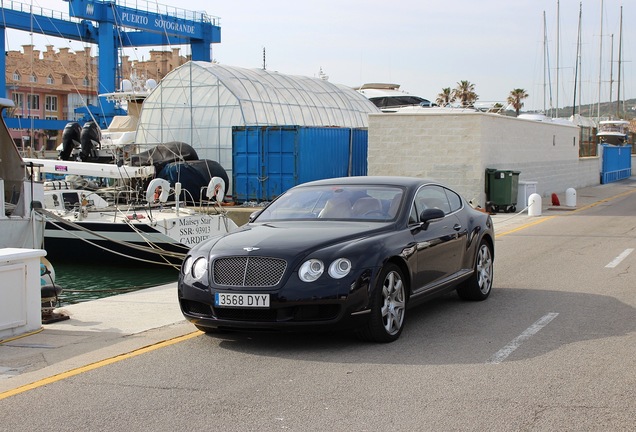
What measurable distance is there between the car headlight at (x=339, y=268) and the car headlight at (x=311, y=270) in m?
0.08

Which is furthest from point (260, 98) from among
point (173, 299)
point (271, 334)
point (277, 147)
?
point (271, 334)

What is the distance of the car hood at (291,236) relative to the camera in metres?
7.42

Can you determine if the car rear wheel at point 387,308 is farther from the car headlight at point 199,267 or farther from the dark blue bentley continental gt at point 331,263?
the car headlight at point 199,267

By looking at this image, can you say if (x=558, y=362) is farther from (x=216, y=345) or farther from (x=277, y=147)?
(x=277, y=147)

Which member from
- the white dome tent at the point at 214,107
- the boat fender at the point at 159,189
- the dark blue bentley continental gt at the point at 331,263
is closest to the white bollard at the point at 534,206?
the boat fender at the point at 159,189

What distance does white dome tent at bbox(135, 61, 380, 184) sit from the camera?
110 ft

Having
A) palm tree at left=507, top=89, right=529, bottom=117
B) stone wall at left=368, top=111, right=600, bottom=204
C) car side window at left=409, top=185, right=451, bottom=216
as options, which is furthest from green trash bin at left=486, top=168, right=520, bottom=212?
palm tree at left=507, top=89, right=529, bottom=117

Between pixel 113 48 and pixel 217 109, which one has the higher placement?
pixel 113 48

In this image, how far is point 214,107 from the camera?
111 ft

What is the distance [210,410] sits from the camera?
560 cm

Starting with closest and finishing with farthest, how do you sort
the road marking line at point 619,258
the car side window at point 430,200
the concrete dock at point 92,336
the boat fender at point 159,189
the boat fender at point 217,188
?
the concrete dock at point 92,336 → the car side window at point 430,200 → the road marking line at point 619,258 → the boat fender at point 159,189 → the boat fender at point 217,188

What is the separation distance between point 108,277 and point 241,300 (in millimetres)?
13777

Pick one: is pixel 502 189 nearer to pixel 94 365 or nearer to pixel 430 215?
pixel 430 215

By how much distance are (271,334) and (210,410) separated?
237 cm
